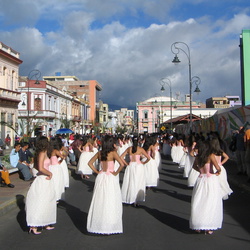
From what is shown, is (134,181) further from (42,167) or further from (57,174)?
(42,167)

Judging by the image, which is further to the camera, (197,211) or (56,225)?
(56,225)

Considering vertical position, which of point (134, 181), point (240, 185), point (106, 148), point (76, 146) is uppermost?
point (106, 148)

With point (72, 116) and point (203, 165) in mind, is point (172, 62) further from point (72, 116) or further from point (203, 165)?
point (72, 116)

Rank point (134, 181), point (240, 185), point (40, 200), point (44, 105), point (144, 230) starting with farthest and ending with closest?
point (44, 105), point (240, 185), point (134, 181), point (144, 230), point (40, 200)

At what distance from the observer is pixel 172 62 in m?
26.1

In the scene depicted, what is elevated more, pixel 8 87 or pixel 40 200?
pixel 8 87

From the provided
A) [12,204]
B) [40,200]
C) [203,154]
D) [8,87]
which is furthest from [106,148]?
[8,87]

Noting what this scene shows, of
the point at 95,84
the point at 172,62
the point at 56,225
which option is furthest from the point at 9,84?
the point at 95,84

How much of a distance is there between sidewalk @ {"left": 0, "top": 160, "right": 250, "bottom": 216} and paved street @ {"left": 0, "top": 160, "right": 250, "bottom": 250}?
0.20 metres

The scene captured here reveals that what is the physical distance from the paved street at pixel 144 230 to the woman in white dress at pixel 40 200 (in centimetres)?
23

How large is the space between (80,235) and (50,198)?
2.71ft

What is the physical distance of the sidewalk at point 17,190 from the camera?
28.7ft

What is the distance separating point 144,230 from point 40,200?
1.91 m

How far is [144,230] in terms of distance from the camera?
669cm
